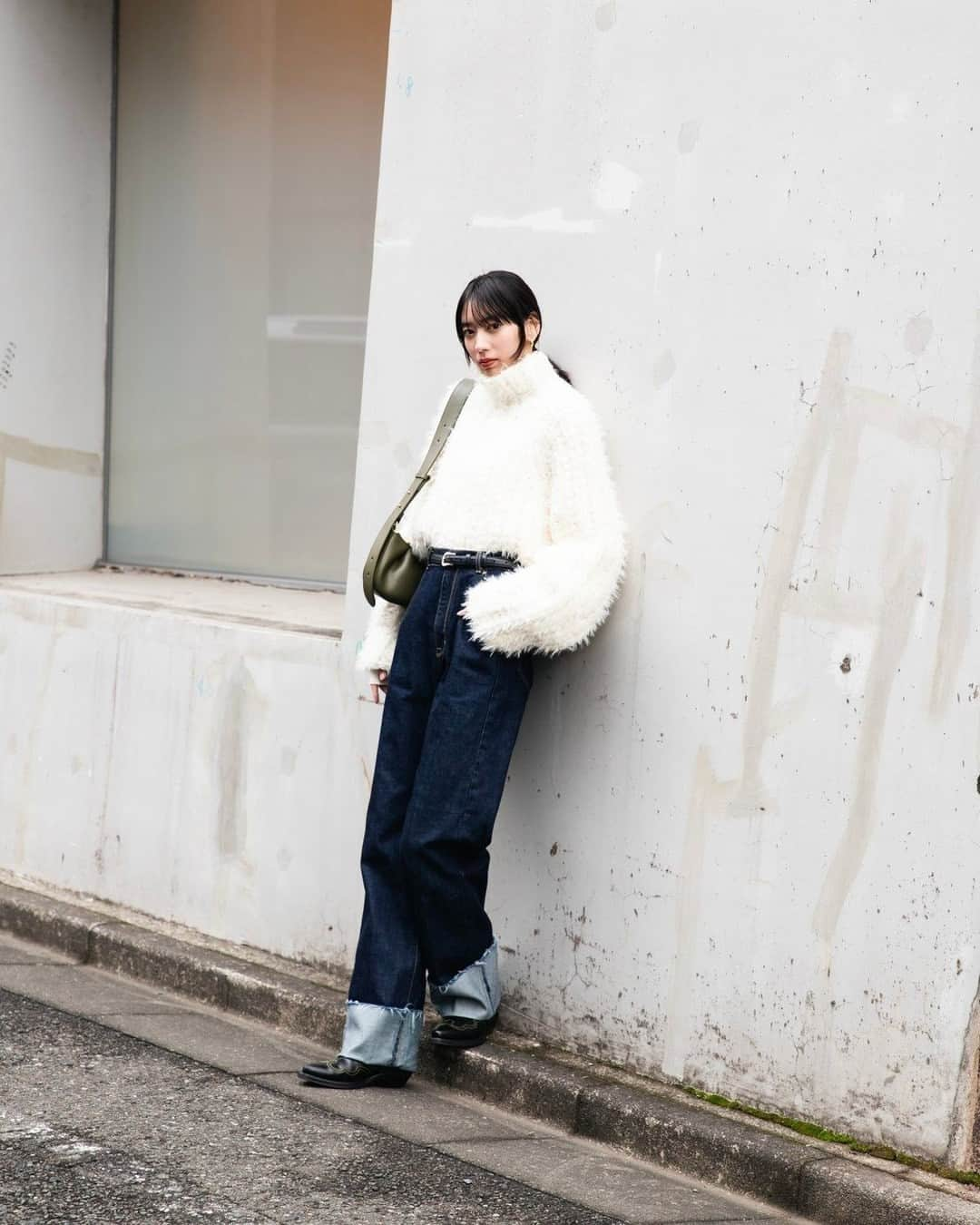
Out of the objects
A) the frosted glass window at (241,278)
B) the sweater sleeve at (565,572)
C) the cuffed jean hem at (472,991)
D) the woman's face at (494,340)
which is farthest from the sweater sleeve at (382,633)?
the frosted glass window at (241,278)

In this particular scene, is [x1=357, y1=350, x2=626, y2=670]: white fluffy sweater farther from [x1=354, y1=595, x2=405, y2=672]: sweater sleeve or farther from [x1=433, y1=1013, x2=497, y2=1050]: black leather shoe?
[x1=433, y1=1013, x2=497, y2=1050]: black leather shoe

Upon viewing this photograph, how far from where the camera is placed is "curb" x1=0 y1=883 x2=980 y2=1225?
12.3 ft

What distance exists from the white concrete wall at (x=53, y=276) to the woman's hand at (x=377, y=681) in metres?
2.56

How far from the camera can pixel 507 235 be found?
15.7 feet

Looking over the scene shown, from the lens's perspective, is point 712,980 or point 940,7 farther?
point 712,980

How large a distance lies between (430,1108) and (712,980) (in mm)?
817

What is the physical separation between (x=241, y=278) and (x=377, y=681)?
99.9 inches

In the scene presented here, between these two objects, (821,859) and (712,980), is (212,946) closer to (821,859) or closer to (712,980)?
(712,980)

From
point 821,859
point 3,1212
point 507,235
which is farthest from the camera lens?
point 507,235

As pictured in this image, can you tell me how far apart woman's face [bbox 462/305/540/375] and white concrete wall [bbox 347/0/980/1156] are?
0.18 meters

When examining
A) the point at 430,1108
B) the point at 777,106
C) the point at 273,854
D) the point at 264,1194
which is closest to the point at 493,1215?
the point at 264,1194

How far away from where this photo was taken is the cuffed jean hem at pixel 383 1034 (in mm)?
4547

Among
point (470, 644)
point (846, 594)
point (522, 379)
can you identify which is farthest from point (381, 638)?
point (846, 594)

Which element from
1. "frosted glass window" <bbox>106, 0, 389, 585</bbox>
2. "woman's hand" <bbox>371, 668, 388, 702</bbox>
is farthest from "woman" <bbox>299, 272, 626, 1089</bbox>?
"frosted glass window" <bbox>106, 0, 389, 585</bbox>
